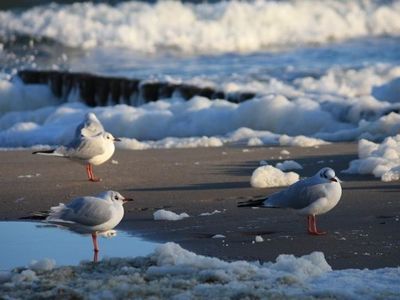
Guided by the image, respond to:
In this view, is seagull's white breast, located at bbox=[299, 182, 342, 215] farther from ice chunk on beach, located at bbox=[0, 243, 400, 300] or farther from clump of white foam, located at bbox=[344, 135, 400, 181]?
clump of white foam, located at bbox=[344, 135, 400, 181]

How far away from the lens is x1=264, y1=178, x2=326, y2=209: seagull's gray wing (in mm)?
7695

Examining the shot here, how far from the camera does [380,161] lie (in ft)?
33.3

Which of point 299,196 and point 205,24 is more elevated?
point 205,24

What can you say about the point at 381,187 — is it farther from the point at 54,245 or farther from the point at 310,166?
the point at 54,245

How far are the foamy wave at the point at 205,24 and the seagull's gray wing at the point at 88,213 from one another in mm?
20060

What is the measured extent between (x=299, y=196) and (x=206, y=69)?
1529cm

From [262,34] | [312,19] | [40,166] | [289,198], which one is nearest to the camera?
[289,198]

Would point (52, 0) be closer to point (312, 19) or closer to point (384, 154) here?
point (312, 19)

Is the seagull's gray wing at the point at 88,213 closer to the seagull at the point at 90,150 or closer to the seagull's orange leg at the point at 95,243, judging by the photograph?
the seagull's orange leg at the point at 95,243

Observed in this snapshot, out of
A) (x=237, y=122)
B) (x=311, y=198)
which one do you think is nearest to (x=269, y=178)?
(x=311, y=198)

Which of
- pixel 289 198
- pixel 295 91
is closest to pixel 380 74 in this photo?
pixel 295 91

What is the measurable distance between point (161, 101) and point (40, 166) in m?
6.32

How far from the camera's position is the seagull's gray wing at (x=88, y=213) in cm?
716

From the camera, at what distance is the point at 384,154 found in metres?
10.4
